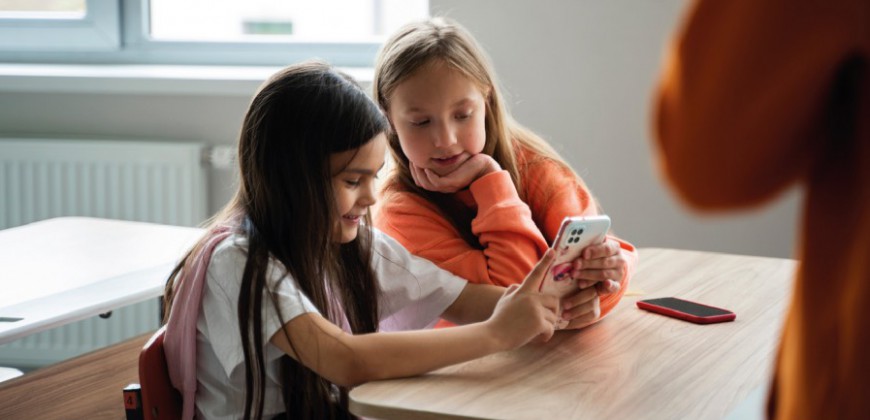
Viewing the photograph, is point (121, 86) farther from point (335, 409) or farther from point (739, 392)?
point (739, 392)

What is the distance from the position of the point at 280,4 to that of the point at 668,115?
3363mm

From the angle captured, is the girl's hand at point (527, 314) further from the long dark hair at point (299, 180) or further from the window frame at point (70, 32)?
the window frame at point (70, 32)

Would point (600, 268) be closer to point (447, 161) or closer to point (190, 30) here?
point (447, 161)

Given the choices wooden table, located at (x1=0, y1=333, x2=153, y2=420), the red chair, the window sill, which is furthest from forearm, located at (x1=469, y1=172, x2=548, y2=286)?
the window sill

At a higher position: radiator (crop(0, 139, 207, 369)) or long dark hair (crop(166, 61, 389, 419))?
long dark hair (crop(166, 61, 389, 419))

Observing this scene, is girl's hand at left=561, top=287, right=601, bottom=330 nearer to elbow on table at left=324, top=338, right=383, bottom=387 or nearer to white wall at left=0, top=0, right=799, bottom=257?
elbow on table at left=324, top=338, right=383, bottom=387

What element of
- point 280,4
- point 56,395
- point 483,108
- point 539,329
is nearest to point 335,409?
point 539,329

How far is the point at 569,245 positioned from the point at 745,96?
0.93 metres

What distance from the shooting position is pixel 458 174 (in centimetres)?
187

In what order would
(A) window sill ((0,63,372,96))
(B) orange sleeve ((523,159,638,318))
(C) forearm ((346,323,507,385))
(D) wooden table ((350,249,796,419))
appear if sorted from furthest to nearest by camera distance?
(A) window sill ((0,63,372,96)), (B) orange sleeve ((523,159,638,318)), (C) forearm ((346,323,507,385)), (D) wooden table ((350,249,796,419))

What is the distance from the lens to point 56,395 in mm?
2104

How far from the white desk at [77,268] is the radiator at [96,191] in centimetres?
102

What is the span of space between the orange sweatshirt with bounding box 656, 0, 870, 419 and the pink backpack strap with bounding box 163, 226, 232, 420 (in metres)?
0.99

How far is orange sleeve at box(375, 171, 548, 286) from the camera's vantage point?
5.92 feet
